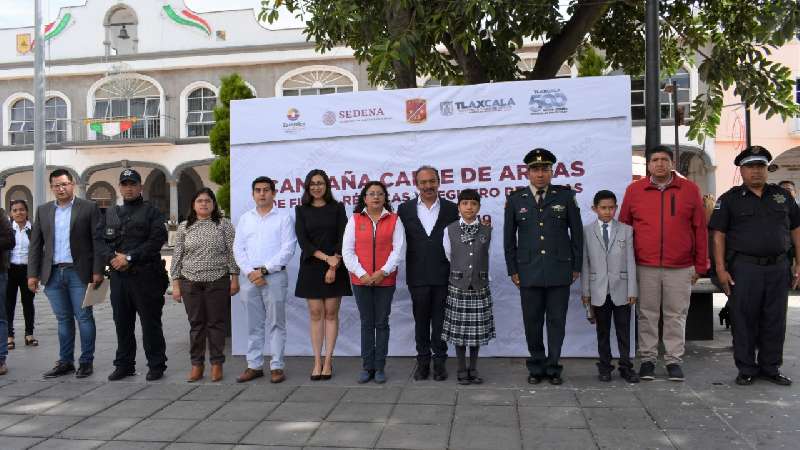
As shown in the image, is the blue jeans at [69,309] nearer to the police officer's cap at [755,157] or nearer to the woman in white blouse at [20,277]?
the woman in white blouse at [20,277]

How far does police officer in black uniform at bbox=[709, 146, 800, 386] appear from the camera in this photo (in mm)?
5309

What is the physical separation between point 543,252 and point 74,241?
13.7ft

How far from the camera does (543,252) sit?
5.36 metres

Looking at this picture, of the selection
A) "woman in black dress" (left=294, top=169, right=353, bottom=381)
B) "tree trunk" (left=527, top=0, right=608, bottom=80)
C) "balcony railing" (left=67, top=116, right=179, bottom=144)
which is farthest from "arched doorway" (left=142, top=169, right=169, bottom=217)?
"woman in black dress" (left=294, top=169, right=353, bottom=381)

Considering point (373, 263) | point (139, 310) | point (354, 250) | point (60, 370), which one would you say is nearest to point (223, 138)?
point (60, 370)

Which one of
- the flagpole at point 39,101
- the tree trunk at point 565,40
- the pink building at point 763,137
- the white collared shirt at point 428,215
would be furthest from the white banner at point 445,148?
the pink building at point 763,137

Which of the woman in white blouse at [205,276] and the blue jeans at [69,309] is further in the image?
the blue jeans at [69,309]

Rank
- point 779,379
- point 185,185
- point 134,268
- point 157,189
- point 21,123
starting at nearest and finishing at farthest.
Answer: point 779,379, point 134,268, point 21,123, point 185,185, point 157,189

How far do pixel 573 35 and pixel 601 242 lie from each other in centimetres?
405

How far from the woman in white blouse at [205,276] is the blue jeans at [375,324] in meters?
1.17

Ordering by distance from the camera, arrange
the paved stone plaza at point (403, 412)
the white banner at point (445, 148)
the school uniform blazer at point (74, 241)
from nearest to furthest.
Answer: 1. the paved stone plaza at point (403, 412)
2. the school uniform blazer at point (74, 241)
3. the white banner at point (445, 148)

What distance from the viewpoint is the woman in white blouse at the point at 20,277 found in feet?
25.3

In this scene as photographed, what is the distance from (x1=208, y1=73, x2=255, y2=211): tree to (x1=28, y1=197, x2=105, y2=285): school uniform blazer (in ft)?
21.8

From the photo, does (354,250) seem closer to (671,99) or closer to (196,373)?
(196,373)
